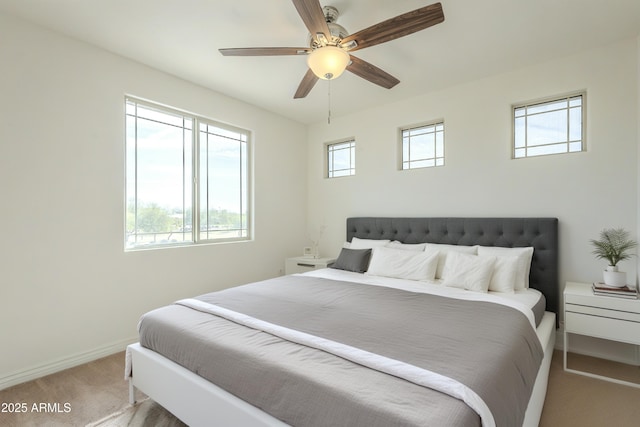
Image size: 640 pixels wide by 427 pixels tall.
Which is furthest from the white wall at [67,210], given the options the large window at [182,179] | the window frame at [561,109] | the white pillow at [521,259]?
the window frame at [561,109]

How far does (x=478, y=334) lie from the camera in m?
1.59

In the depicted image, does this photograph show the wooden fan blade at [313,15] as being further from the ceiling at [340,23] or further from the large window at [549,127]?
the large window at [549,127]

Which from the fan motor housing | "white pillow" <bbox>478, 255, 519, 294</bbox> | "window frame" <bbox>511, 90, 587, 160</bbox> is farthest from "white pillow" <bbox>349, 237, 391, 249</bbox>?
the fan motor housing

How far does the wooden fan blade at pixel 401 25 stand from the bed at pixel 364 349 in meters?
1.71

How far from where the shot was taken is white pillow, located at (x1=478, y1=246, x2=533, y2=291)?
2.64 meters

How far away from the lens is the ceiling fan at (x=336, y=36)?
1.65 m

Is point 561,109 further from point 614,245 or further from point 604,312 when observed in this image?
point 604,312

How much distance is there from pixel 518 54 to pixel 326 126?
8.22ft

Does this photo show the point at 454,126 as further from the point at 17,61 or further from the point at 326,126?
the point at 17,61

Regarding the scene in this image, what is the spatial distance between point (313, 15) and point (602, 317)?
291 centimetres

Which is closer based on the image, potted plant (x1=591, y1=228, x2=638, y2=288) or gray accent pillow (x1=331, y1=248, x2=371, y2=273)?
potted plant (x1=591, y1=228, x2=638, y2=288)

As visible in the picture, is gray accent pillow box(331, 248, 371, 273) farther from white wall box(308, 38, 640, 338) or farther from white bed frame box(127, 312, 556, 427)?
white bed frame box(127, 312, 556, 427)

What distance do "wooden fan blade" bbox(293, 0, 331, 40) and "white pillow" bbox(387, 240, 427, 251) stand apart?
7.57ft

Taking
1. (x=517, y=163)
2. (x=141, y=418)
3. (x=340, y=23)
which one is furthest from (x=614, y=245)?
(x=141, y=418)
